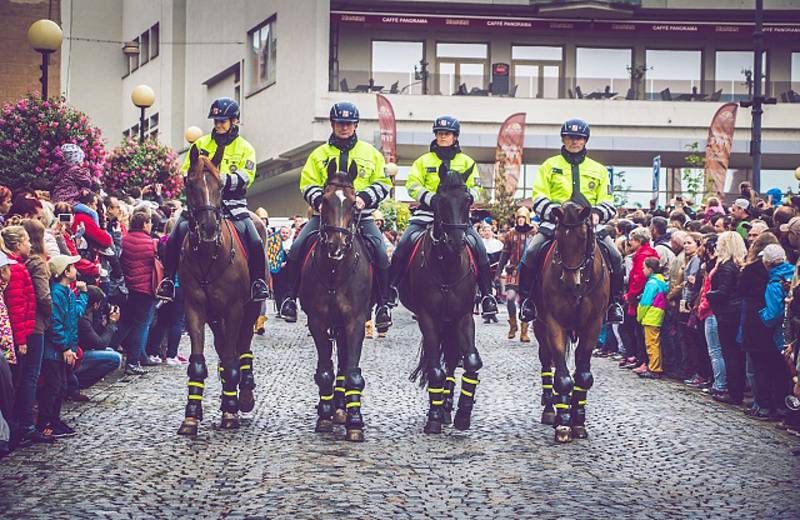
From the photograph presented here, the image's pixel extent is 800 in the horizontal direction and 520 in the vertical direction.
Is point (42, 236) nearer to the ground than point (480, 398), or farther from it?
farther from it

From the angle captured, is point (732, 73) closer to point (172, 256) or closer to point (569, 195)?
point (569, 195)

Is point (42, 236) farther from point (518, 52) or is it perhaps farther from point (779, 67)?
point (779, 67)

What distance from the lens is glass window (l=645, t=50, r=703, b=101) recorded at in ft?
179

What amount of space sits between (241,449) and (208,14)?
50169 mm

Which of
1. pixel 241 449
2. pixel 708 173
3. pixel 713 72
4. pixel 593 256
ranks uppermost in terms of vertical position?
pixel 713 72

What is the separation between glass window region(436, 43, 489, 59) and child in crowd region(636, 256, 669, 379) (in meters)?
35.7

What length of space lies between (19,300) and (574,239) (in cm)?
525

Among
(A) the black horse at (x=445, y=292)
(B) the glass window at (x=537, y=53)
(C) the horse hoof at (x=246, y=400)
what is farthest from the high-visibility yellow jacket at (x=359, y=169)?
(B) the glass window at (x=537, y=53)

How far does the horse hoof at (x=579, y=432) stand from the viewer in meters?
12.7

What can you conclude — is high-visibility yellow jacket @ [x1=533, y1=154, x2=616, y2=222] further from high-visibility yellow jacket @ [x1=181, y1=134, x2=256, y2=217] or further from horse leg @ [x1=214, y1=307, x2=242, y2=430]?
horse leg @ [x1=214, y1=307, x2=242, y2=430]

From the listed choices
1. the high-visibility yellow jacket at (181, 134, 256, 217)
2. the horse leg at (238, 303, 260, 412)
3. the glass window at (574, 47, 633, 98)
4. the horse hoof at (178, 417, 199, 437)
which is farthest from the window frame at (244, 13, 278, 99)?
the horse hoof at (178, 417, 199, 437)

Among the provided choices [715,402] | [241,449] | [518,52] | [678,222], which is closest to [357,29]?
[518,52]

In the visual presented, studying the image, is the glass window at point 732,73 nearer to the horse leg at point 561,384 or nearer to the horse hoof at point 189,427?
the horse leg at point 561,384

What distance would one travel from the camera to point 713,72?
179 ft
